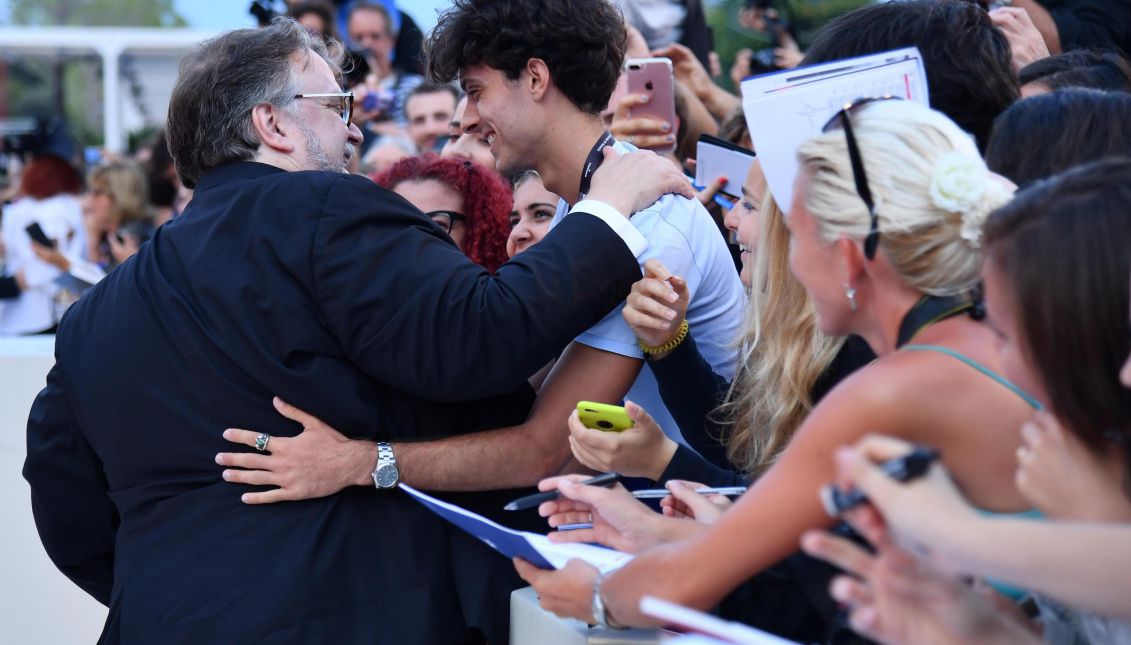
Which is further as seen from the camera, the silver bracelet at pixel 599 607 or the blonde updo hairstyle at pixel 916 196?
the silver bracelet at pixel 599 607

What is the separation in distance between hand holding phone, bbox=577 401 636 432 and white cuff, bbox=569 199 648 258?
375 mm

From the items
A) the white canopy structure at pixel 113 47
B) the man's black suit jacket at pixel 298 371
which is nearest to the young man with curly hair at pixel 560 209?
the man's black suit jacket at pixel 298 371

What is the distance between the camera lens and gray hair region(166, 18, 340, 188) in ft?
8.95

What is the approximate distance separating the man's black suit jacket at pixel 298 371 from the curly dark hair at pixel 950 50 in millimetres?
711

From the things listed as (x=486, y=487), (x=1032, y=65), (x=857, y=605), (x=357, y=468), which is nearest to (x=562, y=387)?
(x=486, y=487)

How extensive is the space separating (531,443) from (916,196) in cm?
112

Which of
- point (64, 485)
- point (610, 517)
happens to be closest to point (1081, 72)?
point (610, 517)

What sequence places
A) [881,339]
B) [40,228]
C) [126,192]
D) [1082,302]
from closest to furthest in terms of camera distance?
[1082,302]
[881,339]
[40,228]
[126,192]

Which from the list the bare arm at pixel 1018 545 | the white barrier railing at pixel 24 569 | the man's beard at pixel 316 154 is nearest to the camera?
the bare arm at pixel 1018 545

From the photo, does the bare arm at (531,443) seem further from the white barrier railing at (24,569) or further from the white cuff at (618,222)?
the white barrier railing at (24,569)

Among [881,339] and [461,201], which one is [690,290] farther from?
[461,201]

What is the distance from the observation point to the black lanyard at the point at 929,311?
1.78 m

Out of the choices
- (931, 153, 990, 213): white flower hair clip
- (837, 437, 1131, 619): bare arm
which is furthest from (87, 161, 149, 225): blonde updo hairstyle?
(837, 437, 1131, 619): bare arm

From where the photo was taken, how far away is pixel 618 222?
2.53 meters
